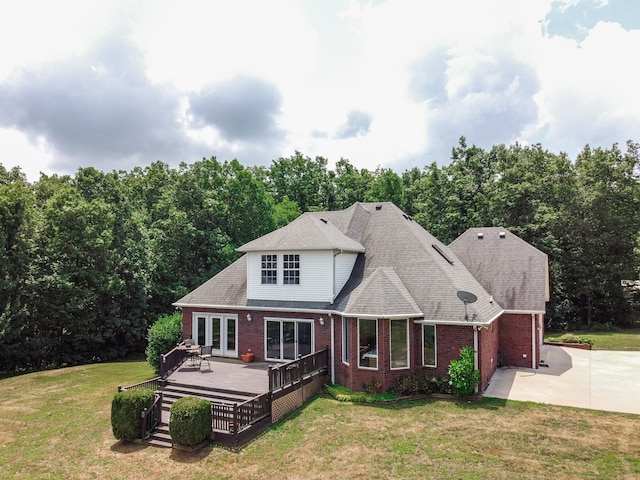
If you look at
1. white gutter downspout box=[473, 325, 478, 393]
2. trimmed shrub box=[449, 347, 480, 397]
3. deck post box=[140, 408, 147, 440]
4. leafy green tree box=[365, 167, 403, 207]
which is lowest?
deck post box=[140, 408, 147, 440]

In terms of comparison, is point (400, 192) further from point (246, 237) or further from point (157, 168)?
point (157, 168)

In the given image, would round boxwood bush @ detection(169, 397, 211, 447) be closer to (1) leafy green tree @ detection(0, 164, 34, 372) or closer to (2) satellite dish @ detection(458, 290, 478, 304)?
(2) satellite dish @ detection(458, 290, 478, 304)

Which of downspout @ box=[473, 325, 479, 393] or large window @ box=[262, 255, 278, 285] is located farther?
large window @ box=[262, 255, 278, 285]

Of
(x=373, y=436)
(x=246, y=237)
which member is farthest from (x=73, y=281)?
(x=373, y=436)

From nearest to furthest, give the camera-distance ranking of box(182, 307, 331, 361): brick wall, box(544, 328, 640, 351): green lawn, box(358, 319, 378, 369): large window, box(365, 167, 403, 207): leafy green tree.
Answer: box(358, 319, 378, 369): large window
box(182, 307, 331, 361): brick wall
box(544, 328, 640, 351): green lawn
box(365, 167, 403, 207): leafy green tree

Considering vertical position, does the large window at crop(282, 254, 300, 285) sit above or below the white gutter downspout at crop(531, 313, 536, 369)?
above

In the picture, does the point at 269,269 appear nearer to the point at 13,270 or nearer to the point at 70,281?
the point at 70,281

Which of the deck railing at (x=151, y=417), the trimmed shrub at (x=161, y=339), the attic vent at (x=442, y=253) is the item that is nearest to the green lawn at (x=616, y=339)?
the attic vent at (x=442, y=253)

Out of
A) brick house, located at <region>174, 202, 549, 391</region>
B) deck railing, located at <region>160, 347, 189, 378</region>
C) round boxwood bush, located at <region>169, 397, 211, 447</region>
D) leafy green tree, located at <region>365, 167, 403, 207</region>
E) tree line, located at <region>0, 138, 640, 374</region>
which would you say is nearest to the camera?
round boxwood bush, located at <region>169, 397, 211, 447</region>

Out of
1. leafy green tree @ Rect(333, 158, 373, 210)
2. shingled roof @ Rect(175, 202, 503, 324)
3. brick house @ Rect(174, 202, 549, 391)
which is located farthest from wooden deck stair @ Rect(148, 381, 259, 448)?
leafy green tree @ Rect(333, 158, 373, 210)
